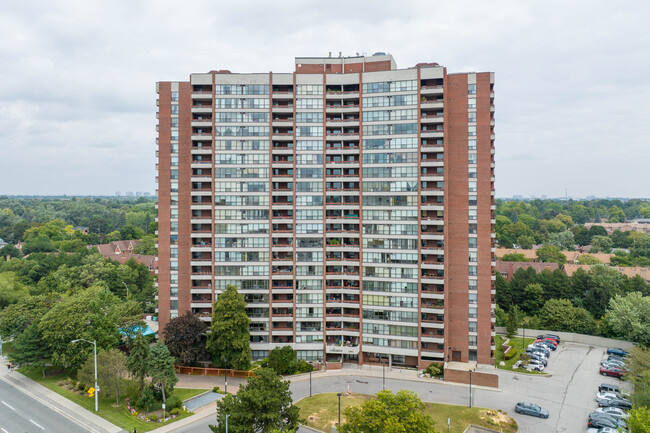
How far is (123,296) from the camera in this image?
97.6m

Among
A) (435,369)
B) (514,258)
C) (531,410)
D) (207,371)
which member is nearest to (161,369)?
(207,371)

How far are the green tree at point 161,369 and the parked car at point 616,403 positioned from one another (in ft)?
187

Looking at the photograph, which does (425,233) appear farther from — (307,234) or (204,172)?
(204,172)

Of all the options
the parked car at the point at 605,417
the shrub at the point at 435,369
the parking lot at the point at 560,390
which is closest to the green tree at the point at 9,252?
the shrub at the point at 435,369

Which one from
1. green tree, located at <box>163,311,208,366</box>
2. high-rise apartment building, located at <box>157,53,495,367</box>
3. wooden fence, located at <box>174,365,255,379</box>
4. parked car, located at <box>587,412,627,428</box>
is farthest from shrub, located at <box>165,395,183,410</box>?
Answer: parked car, located at <box>587,412,627,428</box>

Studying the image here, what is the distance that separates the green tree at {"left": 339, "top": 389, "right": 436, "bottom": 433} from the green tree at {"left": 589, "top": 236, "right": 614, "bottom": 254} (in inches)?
6375

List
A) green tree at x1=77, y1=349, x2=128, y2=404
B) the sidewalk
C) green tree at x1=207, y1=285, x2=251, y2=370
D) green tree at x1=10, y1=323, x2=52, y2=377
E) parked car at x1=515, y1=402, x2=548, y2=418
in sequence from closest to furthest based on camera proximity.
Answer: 1. the sidewalk
2. parked car at x1=515, y1=402, x2=548, y2=418
3. green tree at x1=77, y1=349, x2=128, y2=404
4. green tree at x1=10, y1=323, x2=52, y2=377
5. green tree at x1=207, y1=285, x2=251, y2=370

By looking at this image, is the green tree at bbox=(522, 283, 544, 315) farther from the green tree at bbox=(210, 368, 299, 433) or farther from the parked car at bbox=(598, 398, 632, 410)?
the green tree at bbox=(210, 368, 299, 433)

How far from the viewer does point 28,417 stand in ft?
159

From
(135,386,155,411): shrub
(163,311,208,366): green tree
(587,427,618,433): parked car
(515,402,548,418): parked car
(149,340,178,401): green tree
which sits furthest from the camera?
(163,311,208,366): green tree

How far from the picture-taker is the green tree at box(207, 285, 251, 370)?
197ft

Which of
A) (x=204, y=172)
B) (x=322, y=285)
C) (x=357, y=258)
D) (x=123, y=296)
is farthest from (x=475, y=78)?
Result: (x=123, y=296)

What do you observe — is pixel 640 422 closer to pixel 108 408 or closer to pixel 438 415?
pixel 438 415

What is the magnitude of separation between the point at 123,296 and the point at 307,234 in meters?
56.7
